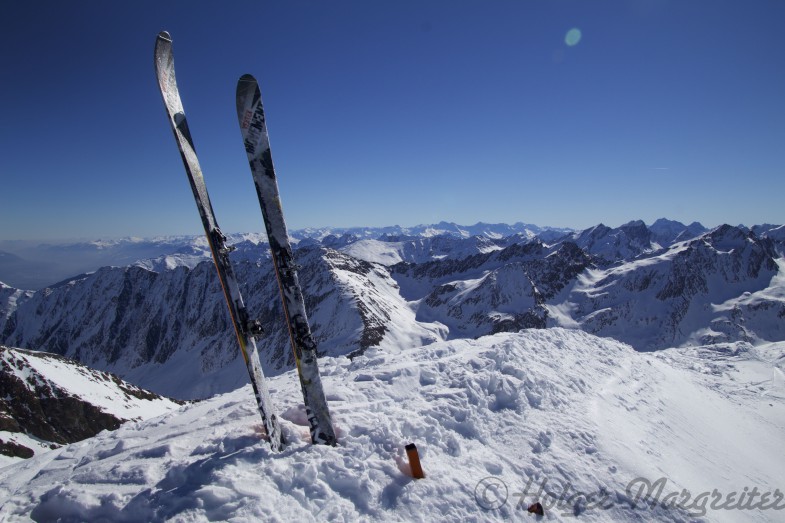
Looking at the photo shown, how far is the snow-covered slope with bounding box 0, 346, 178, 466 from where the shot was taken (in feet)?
243

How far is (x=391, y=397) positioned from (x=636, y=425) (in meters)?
8.29

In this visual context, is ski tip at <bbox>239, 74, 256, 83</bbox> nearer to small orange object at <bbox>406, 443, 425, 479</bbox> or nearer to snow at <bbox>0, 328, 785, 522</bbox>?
snow at <bbox>0, 328, 785, 522</bbox>

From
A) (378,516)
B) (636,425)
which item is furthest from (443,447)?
(636,425)

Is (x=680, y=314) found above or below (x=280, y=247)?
below

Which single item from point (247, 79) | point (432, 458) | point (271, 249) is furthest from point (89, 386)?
point (432, 458)

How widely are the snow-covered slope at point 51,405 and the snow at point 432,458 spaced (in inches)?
3331

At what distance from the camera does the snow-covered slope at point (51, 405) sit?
74125mm

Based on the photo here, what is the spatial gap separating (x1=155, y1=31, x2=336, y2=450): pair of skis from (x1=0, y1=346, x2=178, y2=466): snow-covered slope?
8689 cm

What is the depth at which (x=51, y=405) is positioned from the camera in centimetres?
8238

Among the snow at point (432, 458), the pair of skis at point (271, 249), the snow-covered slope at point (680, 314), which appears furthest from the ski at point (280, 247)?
the snow-covered slope at point (680, 314)

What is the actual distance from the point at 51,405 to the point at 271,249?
108016 millimetres

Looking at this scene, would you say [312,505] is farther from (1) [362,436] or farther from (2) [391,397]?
(2) [391,397]

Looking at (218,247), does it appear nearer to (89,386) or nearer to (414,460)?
(414,460)

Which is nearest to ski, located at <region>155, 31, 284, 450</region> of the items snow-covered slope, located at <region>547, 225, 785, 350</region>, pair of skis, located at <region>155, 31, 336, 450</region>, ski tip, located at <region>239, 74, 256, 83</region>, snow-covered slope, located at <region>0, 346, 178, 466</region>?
pair of skis, located at <region>155, 31, 336, 450</region>
